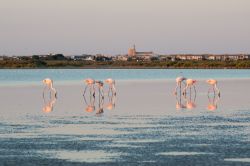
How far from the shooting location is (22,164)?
1370cm

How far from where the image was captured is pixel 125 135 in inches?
702

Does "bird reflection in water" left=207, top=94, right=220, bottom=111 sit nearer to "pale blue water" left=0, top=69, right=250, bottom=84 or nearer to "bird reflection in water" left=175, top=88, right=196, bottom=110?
"bird reflection in water" left=175, top=88, right=196, bottom=110

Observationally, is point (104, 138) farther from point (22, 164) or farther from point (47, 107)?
point (47, 107)

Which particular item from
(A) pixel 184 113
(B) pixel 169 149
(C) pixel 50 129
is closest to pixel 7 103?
(A) pixel 184 113

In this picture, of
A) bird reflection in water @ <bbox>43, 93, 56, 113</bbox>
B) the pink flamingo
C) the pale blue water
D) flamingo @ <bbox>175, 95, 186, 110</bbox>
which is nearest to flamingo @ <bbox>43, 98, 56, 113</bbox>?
bird reflection in water @ <bbox>43, 93, 56, 113</bbox>

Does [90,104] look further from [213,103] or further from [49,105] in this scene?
[213,103]

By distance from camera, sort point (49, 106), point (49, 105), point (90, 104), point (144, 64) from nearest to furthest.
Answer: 1. point (49, 106)
2. point (49, 105)
3. point (90, 104)
4. point (144, 64)

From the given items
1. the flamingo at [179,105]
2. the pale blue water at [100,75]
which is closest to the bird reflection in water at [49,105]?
the flamingo at [179,105]

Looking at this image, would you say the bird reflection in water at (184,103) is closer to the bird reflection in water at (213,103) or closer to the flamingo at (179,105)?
the flamingo at (179,105)

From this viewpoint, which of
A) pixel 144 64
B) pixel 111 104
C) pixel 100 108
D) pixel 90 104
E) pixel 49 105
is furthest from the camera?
pixel 144 64

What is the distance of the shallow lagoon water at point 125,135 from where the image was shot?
14383 mm

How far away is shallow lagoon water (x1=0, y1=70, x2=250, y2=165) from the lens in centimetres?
1438

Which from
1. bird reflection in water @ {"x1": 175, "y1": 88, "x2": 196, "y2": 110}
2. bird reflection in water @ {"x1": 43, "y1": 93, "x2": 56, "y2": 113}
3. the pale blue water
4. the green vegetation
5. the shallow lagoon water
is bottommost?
the green vegetation

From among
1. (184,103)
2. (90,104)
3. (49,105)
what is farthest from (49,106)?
(184,103)
